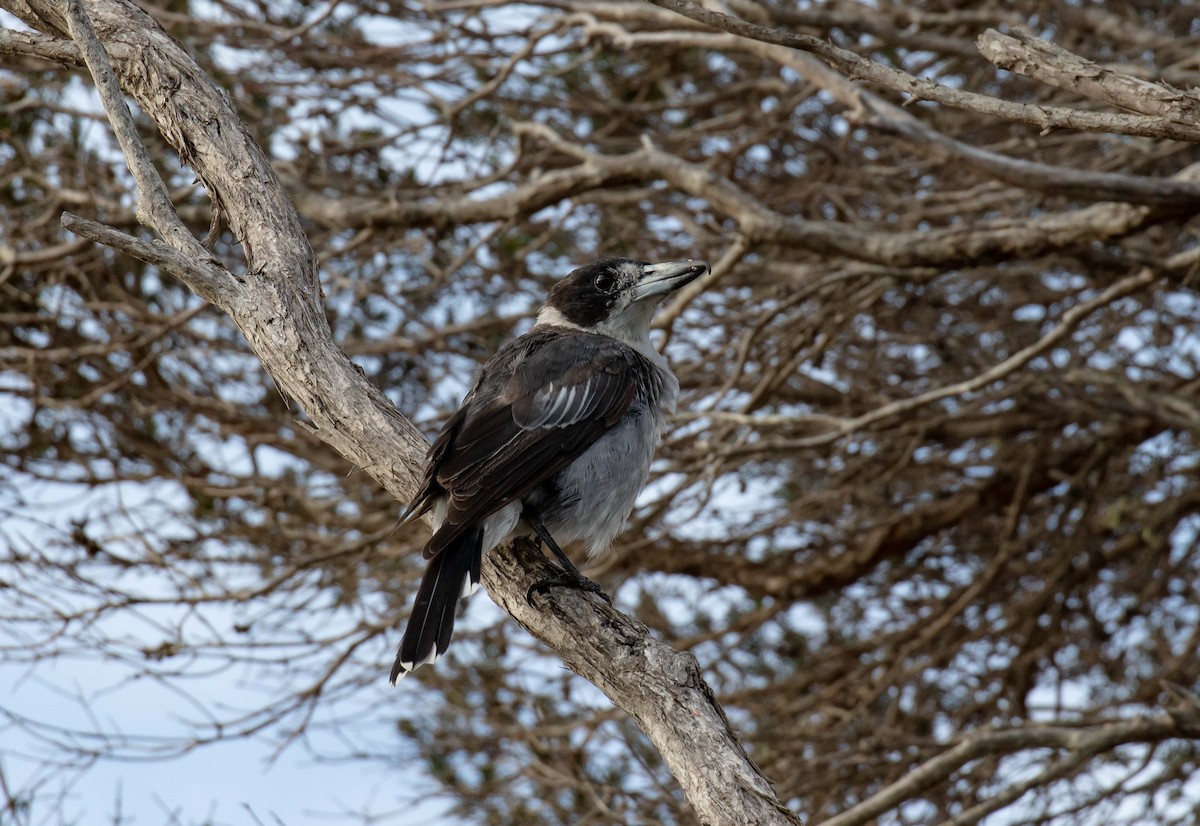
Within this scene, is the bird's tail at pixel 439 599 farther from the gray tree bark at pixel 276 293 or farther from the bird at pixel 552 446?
the gray tree bark at pixel 276 293

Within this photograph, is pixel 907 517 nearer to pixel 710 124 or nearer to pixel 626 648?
pixel 710 124

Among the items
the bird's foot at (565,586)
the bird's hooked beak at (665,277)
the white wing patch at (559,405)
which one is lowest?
the bird's foot at (565,586)

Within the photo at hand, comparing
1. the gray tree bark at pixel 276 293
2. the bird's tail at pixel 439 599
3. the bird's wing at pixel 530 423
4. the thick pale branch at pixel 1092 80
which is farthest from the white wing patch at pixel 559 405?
the thick pale branch at pixel 1092 80

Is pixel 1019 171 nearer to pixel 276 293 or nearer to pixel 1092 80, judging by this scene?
pixel 1092 80

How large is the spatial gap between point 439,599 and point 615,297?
176 cm

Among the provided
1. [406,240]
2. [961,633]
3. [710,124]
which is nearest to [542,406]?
[406,240]

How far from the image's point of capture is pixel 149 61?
3539 millimetres

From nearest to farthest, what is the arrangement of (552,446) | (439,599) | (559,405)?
(439,599) → (552,446) → (559,405)

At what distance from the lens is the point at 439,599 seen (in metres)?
3.34

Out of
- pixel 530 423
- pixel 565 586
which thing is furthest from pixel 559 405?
pixel 565 586

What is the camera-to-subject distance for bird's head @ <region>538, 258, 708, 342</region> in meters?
4.70

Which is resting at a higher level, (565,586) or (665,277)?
(665,277)

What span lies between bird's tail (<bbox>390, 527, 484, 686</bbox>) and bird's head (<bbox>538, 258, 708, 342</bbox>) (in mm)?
1462

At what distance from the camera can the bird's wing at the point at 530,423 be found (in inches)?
137
